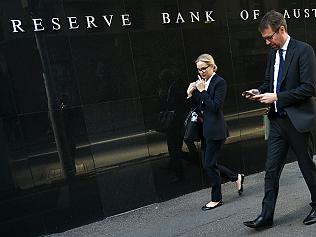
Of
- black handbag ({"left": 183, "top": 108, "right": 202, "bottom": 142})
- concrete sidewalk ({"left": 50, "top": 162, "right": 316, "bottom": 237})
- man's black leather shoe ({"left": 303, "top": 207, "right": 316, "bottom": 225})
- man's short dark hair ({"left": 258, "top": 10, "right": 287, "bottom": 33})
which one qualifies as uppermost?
man's short dark hair ({"left": 258, "top": 10, "right": 287, "bottom": 33})

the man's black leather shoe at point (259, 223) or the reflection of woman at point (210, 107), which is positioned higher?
the reflection of woman at point (210, 107)

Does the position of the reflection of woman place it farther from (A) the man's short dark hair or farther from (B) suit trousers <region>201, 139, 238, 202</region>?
(A) the man's short dark hair

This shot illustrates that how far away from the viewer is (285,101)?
12.0ft

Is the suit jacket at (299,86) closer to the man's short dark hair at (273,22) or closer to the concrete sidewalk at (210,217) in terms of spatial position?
the man's short dark hair at (273,22)

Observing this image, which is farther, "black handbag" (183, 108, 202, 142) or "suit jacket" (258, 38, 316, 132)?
"black handbag" (183, 108, 202, 142)

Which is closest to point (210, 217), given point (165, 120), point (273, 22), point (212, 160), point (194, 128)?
point (212, 160)

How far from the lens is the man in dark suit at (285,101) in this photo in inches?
143

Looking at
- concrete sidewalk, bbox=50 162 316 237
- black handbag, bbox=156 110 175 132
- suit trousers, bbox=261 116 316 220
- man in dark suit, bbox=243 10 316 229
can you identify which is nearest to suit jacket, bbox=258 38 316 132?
man in dark suit, bbox=243 10 316 229

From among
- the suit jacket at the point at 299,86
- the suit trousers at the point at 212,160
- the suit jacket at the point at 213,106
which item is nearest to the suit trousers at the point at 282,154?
the suit jacket at the point at 299,86

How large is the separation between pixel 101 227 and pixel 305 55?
9.69ft

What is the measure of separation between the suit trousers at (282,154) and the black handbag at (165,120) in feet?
5.52

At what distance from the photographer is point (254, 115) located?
247 inches

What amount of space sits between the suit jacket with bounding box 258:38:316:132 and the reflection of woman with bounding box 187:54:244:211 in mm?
959

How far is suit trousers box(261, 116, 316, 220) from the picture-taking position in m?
3.79
